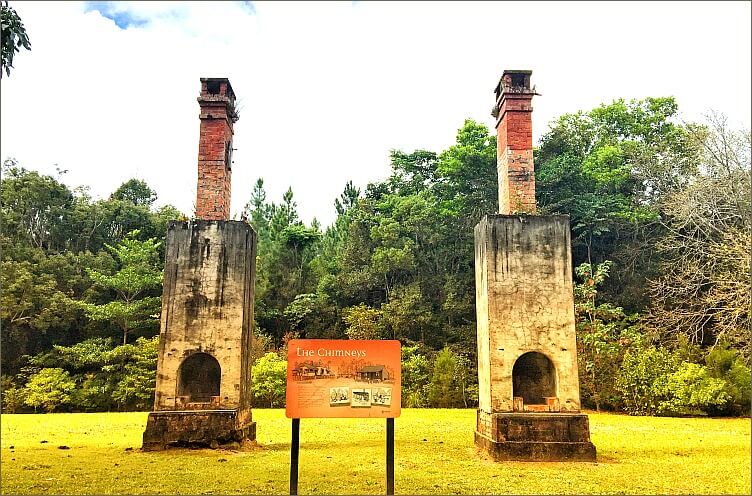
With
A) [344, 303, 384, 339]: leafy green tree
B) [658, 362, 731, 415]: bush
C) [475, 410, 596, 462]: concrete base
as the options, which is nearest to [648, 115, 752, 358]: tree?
[658, 362, 731, 415]: bush

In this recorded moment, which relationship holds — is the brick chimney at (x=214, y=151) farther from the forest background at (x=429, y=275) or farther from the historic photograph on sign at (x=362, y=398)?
the forest background at (x=429, y=275)

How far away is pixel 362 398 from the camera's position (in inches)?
269

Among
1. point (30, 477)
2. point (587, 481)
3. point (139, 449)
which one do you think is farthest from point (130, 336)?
point (587, 481)

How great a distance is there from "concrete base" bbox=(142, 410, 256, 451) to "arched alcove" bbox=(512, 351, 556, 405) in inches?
179

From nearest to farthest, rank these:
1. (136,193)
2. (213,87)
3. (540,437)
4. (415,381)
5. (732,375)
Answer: (540,437) < (213,87) < (732,375) < (415,381) < (136,193)

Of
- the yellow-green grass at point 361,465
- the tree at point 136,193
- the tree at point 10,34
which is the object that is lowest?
the yellow-green grass at point 361,465

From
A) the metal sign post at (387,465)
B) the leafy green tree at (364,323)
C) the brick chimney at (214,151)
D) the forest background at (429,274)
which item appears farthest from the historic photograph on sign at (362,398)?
the leafy green tree at (364,323)

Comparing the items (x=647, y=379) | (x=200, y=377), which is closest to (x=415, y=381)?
(x=647, y=379)

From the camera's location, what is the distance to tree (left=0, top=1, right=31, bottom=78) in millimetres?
6477

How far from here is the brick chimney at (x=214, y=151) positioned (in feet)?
33.9

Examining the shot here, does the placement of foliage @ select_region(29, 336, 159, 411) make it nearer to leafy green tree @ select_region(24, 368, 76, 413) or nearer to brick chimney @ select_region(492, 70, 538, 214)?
leafy green tree @ select_region(24, 368, 76, 413)

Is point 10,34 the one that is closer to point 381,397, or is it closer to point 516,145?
point 381,397

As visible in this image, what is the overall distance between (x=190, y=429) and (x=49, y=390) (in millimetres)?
11684

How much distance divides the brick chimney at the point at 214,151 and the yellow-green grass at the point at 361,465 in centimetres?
388
